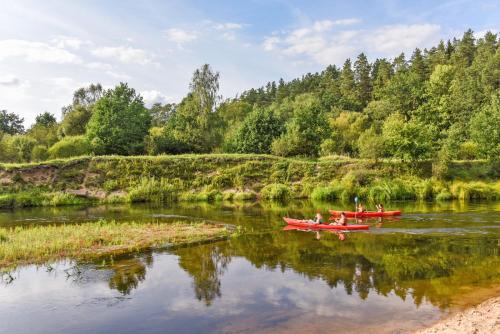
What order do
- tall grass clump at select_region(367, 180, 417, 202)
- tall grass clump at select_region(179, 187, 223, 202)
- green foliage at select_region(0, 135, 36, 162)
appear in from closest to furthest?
1. tall grass clump at select_region(367, 180, 417, 202)
2. tall grass clump at select_region(179, 187, 223, 202)
3. green foliage at select_region(0, 135, 36, 162)

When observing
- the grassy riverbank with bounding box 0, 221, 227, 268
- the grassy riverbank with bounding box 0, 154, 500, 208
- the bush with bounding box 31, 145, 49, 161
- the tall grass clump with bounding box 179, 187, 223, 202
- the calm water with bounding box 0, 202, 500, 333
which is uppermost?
the bush with bounding box 31, 145, 49, 161

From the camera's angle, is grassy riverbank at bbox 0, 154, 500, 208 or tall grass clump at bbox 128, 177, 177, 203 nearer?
grassy riverbank at bbox 0, 154, 500, 208

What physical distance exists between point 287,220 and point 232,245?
7.26 metres

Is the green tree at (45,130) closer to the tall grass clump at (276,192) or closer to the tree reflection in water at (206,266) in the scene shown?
the tall grass clump at (276,192)

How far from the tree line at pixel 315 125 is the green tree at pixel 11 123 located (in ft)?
90.4

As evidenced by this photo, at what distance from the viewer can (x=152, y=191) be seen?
5178cm

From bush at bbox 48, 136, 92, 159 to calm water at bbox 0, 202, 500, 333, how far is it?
4296 centimetres

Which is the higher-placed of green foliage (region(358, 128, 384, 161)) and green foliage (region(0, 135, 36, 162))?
green foliage (region(0, 135, 36, 162))

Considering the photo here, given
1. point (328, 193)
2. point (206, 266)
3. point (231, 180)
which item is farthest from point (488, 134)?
point (206, 266)

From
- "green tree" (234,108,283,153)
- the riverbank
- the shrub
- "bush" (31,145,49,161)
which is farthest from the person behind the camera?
"green tree" (234,108,283,153)

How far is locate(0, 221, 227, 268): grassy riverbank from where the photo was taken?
859 inches

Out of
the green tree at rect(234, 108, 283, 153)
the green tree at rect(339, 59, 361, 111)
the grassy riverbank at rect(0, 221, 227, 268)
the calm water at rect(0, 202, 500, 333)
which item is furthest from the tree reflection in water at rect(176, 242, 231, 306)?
the green tree at rect(339, 59, 361, 111)

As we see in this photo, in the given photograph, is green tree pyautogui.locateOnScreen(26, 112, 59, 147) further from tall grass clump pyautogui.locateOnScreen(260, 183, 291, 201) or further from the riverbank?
the riverbank

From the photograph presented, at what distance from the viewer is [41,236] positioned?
25.4m
